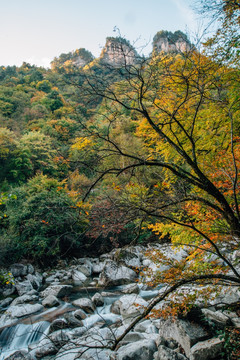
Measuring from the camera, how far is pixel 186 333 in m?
3.81

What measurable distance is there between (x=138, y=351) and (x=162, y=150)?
13.0 feet

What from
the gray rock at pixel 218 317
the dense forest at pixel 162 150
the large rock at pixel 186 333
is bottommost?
the large rock at pixel 186 333

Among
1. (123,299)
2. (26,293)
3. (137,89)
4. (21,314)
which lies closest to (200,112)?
(137,89)

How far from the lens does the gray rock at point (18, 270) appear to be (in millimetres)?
10002

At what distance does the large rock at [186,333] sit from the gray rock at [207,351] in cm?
22

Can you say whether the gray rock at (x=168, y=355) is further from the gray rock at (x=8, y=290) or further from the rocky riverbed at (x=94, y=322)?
the gray rock at (x=8, y=290)

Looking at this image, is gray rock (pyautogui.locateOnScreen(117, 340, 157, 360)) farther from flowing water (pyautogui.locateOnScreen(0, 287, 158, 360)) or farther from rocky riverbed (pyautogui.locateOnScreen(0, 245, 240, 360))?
flowing water (pyautogui.locateOnScreen(0, 287, 158, 360))

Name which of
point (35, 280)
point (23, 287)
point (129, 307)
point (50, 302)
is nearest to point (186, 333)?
point (129, 307)

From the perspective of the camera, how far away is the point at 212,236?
3252 mm

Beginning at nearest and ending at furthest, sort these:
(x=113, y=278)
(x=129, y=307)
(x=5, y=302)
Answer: (x=129, y=307) < (x=5, y=302) < (x=113, y=278)

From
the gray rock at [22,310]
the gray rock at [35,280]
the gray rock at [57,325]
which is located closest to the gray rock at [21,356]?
the gray rock at [57,325]

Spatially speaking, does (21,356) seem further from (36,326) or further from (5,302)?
(5,302)

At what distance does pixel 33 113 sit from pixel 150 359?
2858 centimetres

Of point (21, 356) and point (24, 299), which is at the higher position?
point (21, 356)
